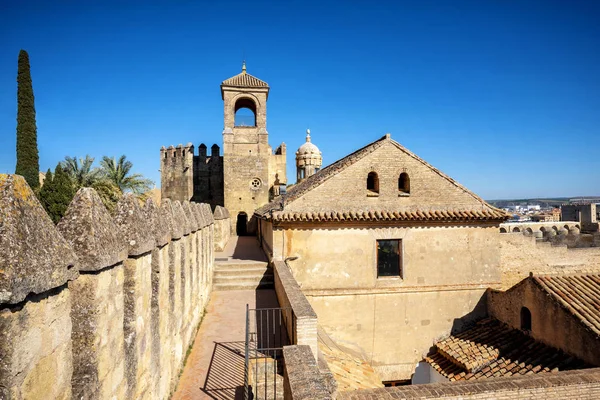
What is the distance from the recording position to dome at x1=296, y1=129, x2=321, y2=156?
1217 inches

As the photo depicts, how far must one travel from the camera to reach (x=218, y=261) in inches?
569

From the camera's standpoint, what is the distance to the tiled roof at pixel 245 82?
29.6 metres

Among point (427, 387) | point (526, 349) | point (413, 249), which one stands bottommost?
point (526, 349)

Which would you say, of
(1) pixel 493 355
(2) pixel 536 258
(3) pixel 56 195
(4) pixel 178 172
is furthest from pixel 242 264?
(4) pixel 178 172

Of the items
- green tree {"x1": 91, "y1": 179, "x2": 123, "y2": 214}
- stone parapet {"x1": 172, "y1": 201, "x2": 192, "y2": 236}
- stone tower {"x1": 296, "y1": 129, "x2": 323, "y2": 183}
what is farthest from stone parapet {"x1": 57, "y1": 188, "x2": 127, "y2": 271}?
stone tower {"x1": 296, "y1": 129, "x2": 323, "y2": 183}

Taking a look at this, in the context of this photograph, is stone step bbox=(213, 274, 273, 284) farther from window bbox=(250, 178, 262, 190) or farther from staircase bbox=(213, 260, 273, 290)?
window bbox=(250, 178, 262, 190)

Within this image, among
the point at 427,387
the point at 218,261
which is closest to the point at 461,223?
the point at 427,387

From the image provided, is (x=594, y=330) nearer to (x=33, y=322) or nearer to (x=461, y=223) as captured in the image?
(x=461, y=223)

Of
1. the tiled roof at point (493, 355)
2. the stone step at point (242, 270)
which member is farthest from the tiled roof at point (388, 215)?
the tiled roof at point (493, 355)

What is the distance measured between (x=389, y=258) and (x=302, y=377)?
900 cm

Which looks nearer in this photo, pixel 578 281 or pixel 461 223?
pixel 578 281

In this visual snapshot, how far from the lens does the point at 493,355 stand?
11.1 metres

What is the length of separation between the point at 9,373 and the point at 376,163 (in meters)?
12.2

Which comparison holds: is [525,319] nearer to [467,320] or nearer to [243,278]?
[467,320]
